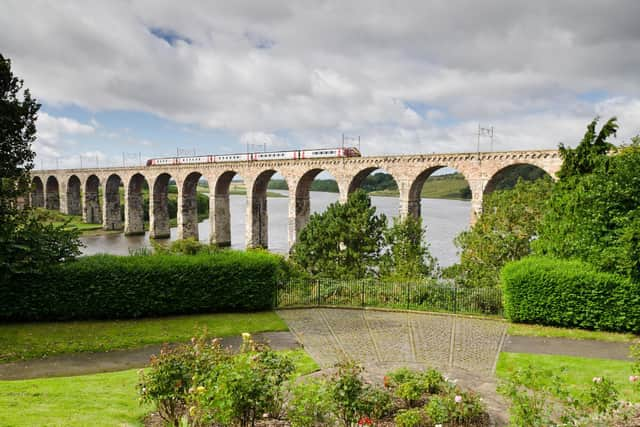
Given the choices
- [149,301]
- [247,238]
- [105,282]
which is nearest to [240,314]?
[149,301]

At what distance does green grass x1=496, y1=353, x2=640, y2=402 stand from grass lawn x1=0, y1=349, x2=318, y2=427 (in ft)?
23.9

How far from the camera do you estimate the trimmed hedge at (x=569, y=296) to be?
1251 centimetres

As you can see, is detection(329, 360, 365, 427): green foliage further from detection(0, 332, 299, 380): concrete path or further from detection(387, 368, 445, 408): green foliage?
→ detection(0, 332, 299, 380): concrete path

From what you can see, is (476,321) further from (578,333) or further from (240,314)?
(240,314)

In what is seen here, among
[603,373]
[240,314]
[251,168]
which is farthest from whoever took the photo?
[251,168]

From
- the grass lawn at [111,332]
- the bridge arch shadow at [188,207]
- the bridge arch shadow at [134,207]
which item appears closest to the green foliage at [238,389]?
the grass lawn at [111,332]

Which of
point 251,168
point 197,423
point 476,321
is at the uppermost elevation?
point 251,168

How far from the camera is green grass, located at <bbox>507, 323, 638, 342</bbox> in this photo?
40.2ft

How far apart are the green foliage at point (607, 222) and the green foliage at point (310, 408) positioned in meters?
10.4

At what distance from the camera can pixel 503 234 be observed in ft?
64.5

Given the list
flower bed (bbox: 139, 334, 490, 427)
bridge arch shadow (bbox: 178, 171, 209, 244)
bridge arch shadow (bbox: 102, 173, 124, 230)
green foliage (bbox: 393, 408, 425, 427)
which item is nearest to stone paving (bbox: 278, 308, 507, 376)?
flower bed (bbox: 139, 334, 490, 427)

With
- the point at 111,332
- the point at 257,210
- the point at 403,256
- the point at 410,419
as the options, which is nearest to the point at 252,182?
the point at 257,210

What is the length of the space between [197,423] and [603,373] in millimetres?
8718

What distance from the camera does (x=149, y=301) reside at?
14086 millimetres
